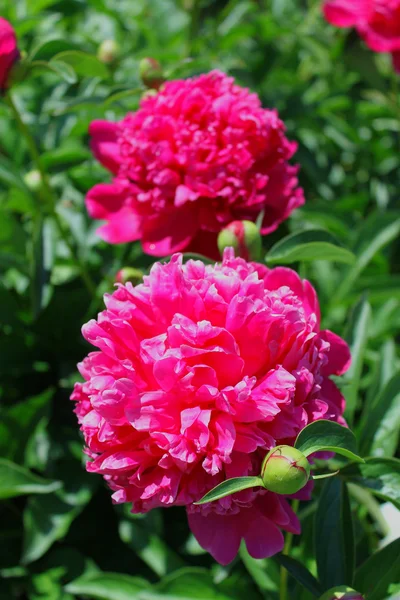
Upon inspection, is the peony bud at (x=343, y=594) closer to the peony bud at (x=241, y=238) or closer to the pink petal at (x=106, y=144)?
the peony bud at (x=241, y=238)

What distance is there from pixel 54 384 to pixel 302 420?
76cm

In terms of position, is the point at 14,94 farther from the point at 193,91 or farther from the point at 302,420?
the point at 302,420

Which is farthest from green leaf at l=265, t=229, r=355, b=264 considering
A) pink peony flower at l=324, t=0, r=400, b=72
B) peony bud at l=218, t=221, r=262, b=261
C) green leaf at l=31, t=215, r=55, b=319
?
pink peony flower at l=324, t=0, r=400, b=72

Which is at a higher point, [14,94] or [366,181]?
[14,94]

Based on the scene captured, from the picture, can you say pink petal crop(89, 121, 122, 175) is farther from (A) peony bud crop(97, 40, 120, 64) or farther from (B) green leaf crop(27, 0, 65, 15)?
(B) green leaf crop(27, 0, 65, 15)

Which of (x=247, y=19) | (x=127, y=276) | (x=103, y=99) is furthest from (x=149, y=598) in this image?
(x=247, y=19)

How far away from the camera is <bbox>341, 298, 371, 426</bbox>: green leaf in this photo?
0.98m

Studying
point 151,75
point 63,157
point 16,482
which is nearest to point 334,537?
point 16,482

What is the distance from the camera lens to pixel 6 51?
1.04 meters

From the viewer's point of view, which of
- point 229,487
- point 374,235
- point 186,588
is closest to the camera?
point 229,487

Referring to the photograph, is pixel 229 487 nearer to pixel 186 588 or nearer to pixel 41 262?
pixel 186 588

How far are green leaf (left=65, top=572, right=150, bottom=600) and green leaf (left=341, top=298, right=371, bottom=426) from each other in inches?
15.5

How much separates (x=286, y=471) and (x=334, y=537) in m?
0.30

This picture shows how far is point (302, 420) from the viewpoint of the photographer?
0.69 meters
